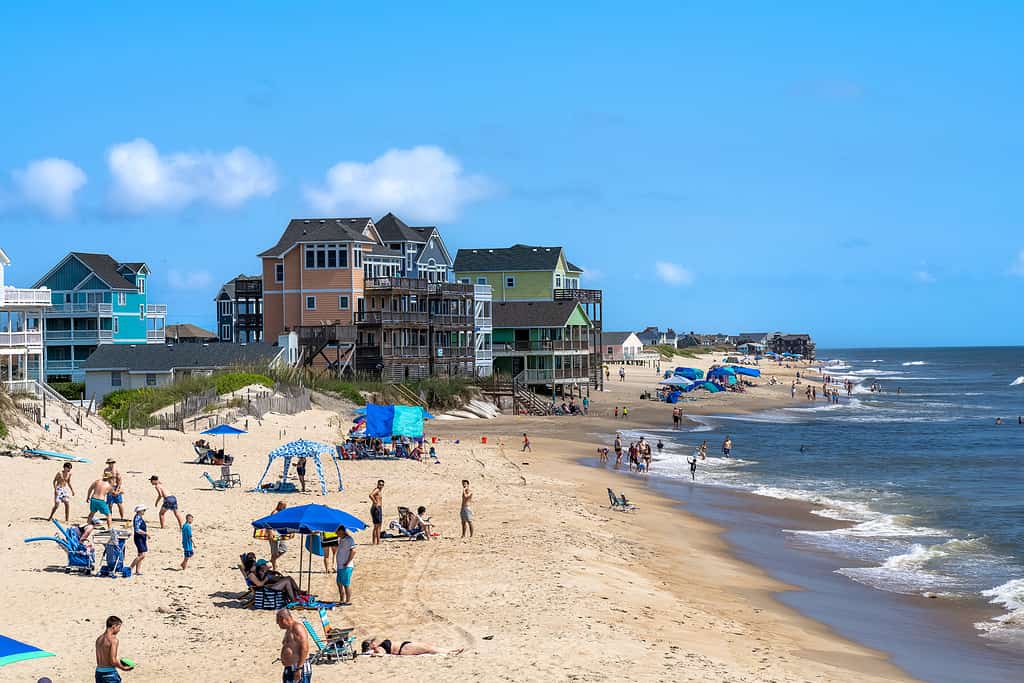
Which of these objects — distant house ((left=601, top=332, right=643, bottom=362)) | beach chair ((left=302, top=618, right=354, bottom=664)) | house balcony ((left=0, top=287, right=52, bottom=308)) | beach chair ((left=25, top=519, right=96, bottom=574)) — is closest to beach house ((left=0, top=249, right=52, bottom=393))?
house balcony ((left=0, top=287, right=52, bottom=308))

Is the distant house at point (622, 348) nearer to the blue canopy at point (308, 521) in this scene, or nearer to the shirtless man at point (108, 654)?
the blue canopy at point (308, 521)

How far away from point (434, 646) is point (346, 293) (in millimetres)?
46876

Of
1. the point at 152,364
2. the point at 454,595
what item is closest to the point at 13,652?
the point at 454,595

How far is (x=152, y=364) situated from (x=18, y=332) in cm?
817

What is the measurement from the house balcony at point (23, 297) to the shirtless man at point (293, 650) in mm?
38663

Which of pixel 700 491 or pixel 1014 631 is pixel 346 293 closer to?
pixel 700 491

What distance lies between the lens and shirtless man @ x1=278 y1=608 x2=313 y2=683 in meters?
13.3

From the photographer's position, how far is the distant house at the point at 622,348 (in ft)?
462

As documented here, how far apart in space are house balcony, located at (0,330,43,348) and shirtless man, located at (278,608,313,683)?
1477 inches

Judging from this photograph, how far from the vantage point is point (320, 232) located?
62.7 m

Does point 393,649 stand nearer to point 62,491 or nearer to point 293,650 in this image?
point 293,650

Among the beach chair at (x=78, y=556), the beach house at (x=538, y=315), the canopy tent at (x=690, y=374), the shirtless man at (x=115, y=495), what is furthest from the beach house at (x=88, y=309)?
the canopy tent at (x=690, y=374)

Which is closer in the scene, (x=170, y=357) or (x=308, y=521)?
(x=308, y=521)

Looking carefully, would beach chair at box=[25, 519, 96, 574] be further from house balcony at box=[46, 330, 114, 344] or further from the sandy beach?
house balcony at box=[46, 330, 114, 344]
